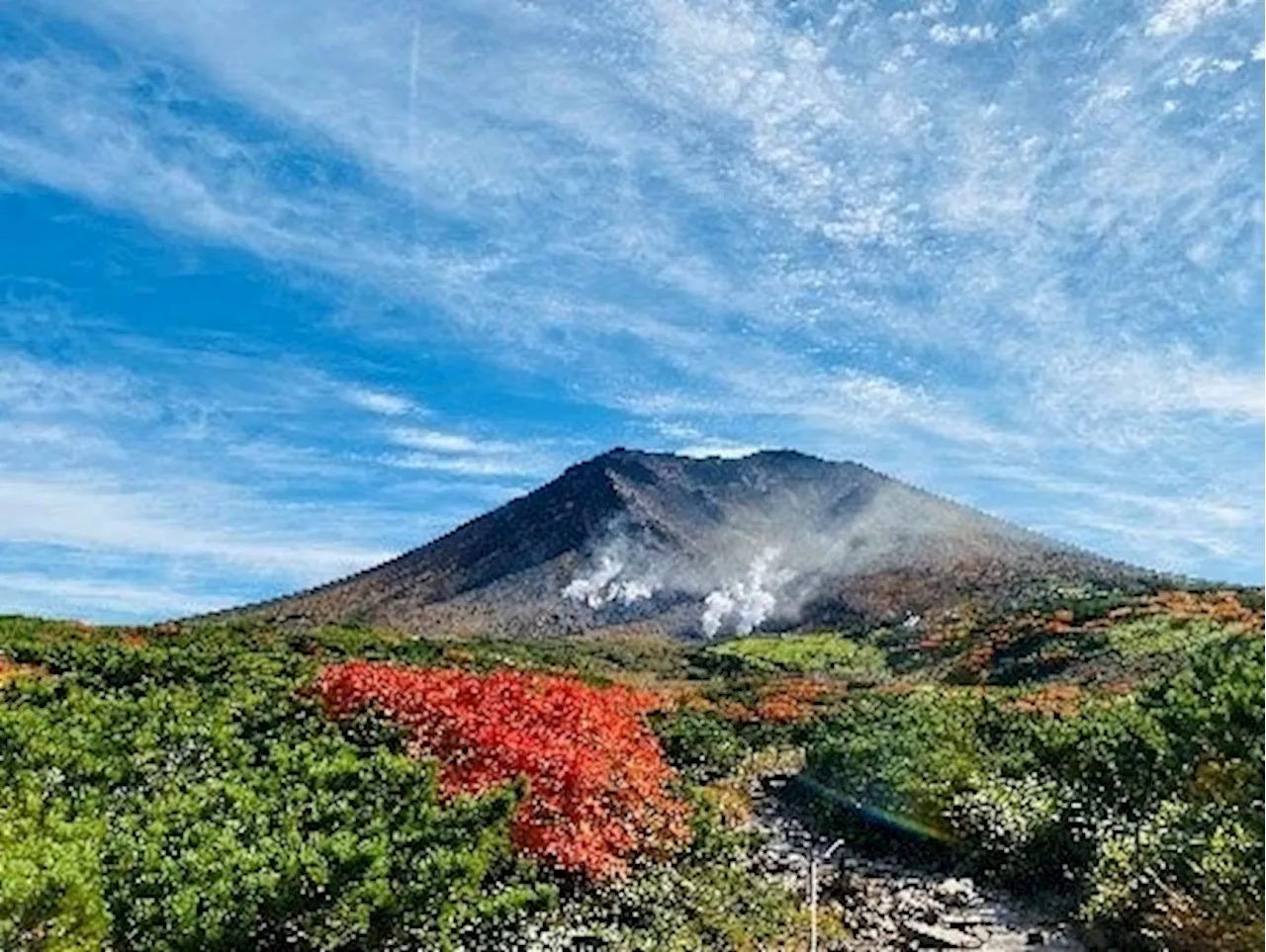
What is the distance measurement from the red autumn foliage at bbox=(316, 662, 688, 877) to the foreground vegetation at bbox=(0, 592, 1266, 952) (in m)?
0.04

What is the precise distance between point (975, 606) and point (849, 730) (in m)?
65.3

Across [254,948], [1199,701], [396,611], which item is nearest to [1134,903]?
[1199,701]

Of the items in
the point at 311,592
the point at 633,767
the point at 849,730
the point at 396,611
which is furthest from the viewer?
the point at 311,592

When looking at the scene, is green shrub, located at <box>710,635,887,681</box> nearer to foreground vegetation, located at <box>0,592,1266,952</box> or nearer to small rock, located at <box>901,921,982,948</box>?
foreground vegetation, located at <box>0,592,1266,952</box>

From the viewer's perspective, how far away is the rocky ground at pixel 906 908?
14937mm

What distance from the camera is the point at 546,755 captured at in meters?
14.9

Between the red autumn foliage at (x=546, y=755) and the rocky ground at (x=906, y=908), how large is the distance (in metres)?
2.42

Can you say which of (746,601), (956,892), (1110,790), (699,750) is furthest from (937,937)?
(746,601)

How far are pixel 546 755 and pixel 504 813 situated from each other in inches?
75.0

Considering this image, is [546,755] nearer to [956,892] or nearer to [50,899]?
[956,892]

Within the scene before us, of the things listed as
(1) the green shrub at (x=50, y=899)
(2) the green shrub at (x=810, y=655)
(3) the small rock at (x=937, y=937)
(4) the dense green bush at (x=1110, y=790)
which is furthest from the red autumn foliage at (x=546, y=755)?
(2) the green shrub at (x=810, y=655)

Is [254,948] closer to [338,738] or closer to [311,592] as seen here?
[338,738]

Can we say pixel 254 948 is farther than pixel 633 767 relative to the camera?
No

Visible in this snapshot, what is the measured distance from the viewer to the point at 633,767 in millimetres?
15539
